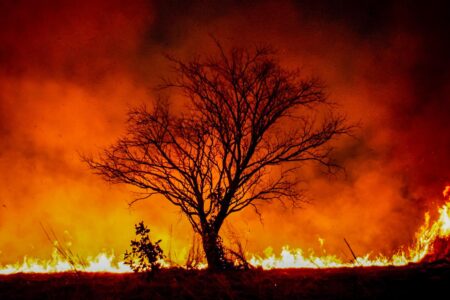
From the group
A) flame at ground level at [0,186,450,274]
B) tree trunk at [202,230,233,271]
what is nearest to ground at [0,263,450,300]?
tree trunk at [202,230,233,271]

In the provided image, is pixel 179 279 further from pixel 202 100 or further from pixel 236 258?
pixel 202 100

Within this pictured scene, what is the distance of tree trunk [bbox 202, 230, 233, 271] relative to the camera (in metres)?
11.6

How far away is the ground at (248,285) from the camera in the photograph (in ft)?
29.6

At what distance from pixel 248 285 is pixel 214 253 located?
229 centimetres

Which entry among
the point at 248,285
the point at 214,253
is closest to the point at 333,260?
the point at 214,253

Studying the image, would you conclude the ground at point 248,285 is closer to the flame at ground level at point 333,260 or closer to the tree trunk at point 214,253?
the tree trunk at point 214,253

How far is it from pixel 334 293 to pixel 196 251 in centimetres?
449

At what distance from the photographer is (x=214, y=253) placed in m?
11.8

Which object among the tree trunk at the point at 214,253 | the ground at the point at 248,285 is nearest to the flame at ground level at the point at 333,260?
the tree trunk at the point at 214,253

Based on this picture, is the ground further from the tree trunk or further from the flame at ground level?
the flame at ground level

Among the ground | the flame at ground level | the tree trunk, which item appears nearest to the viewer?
the ground

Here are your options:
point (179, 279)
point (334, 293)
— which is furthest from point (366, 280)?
point (179, 279)

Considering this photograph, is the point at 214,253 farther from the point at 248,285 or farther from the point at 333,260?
the point at 333,260

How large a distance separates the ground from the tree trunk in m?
0.65
